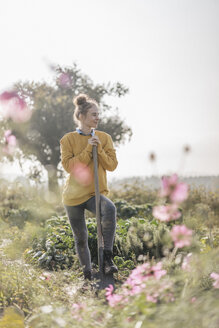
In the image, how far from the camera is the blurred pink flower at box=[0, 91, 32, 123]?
1088cm

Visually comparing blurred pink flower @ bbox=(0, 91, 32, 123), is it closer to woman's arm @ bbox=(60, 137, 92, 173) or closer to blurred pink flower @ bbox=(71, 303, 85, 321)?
woman's arm @ bbox=(60, 137, 92, 173)

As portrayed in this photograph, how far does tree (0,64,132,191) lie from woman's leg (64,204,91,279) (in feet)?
28.8

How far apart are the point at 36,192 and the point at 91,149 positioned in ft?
23.8

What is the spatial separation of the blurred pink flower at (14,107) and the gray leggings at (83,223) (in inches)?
322

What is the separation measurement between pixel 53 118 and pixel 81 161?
912 cm

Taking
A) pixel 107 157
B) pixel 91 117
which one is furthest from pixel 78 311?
pixel 91 117

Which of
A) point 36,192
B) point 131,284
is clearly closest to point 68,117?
point 36,192

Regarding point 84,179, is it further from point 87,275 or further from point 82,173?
point 87,275

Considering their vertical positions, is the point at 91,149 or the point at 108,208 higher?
the point at 91,149

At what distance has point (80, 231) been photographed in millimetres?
3609

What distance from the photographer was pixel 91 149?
355 cm

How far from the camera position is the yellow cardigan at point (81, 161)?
3529 mm

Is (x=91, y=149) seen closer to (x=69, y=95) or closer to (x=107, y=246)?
(x=107, y=246)

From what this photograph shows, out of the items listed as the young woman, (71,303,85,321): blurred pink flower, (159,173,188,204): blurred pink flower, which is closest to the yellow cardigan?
the young woman
